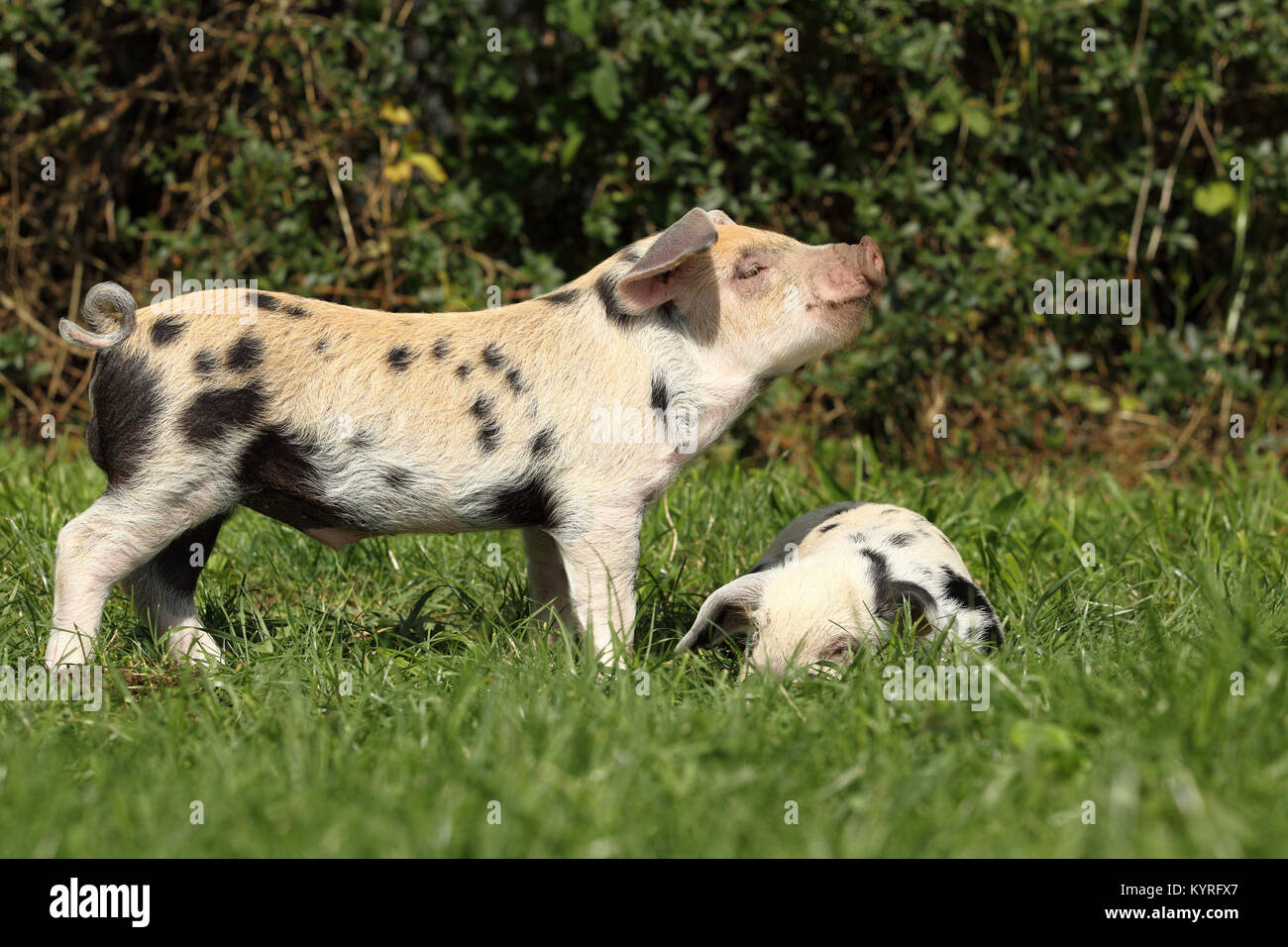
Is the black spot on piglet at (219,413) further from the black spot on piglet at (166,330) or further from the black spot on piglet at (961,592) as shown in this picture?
the black spot on piglet at (961,592)

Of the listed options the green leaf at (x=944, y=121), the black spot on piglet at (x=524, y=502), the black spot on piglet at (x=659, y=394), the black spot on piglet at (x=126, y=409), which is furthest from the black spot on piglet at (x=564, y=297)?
the green leaf at (x=944, y=121)

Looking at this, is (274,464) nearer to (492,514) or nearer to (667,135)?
(492,514)

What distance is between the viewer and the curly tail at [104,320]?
3949 mm

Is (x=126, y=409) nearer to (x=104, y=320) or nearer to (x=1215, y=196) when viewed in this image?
(x=104, y=320)

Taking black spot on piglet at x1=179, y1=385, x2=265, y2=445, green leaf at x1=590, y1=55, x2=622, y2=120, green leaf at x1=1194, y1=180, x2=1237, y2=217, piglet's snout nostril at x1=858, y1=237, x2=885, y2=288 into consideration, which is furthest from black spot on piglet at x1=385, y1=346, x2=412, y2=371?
A: green leaf at x1=1194, y1=180, x2=1237, y2=217

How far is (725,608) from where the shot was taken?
14.1 ft

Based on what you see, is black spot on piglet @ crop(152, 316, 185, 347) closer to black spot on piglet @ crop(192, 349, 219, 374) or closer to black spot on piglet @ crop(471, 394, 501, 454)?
black spot on piglet @ crop(192, 349, 219, 374)

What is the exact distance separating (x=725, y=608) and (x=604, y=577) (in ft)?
1.54

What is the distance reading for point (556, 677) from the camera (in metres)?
3.89

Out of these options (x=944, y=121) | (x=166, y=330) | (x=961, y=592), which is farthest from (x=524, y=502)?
(x=944, y=121)

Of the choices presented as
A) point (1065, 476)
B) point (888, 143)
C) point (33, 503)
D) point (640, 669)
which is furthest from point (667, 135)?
point (640, 669)

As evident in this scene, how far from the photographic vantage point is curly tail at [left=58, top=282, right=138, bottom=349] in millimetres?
3949

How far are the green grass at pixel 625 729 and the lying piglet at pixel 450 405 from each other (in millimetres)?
419

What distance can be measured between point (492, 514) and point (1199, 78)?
17.4 feet
